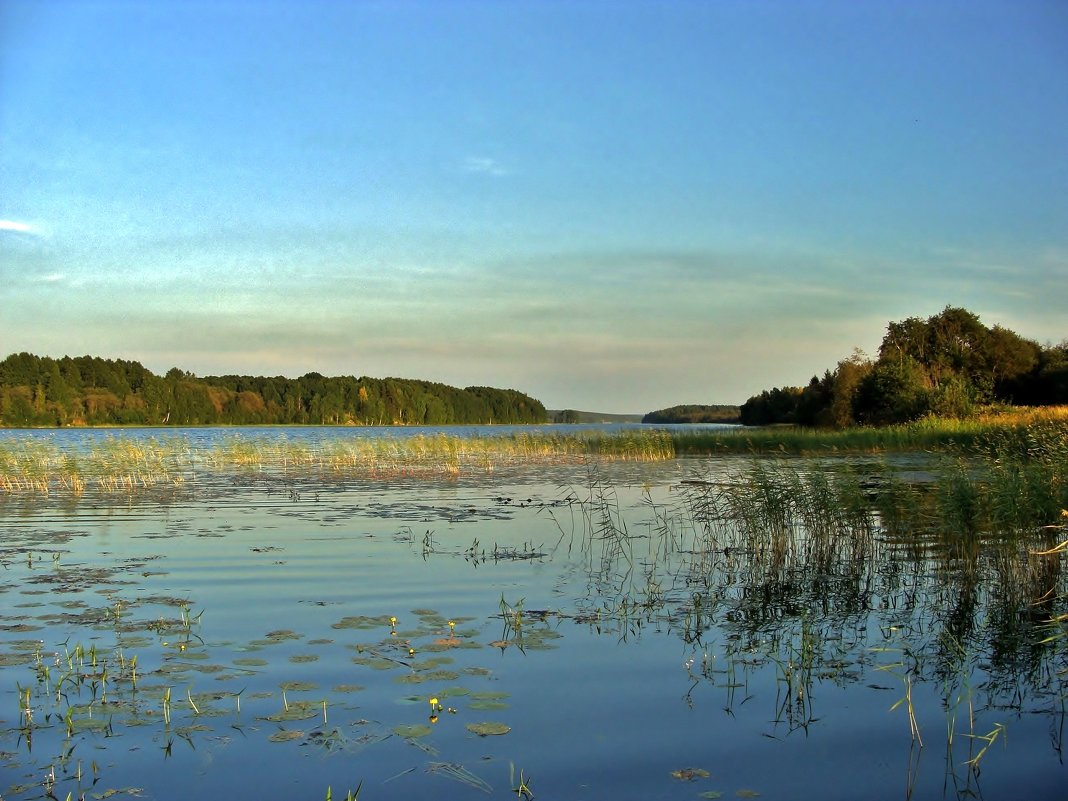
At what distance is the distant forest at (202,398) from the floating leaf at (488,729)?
95.2 m

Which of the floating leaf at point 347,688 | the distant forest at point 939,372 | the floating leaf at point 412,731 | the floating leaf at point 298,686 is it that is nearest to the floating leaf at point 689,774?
the floating leaf at point 412,731

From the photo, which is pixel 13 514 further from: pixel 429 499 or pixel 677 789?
pixel 677 789

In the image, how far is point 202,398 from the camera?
11788 centimetres

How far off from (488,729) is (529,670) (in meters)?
1.40

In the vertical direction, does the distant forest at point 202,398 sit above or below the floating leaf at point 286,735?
above

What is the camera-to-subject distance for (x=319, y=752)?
217 inches

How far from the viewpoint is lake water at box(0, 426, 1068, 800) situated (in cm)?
534

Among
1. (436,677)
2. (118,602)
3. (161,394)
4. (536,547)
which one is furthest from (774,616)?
(161,394)

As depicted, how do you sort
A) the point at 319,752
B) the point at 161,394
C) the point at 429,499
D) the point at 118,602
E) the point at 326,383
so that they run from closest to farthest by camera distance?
the point at 319,752 → the point at 118,602 → the point at 429,499 → the point at 161,394 → the point at 326,383

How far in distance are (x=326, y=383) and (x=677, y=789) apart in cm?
14407

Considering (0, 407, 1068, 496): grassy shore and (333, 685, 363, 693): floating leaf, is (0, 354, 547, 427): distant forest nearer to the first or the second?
(0, 407, 1068, 496): grassy shore

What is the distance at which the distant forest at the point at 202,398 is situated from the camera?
302 ft

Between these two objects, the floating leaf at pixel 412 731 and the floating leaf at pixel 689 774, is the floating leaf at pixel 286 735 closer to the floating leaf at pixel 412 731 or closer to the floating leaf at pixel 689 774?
the floating leaf at pixel 412 731

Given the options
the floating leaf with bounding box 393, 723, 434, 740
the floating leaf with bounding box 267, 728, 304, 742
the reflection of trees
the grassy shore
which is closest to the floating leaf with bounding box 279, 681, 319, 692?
the floating leaf with bounding box 267, 728, 304, 742
